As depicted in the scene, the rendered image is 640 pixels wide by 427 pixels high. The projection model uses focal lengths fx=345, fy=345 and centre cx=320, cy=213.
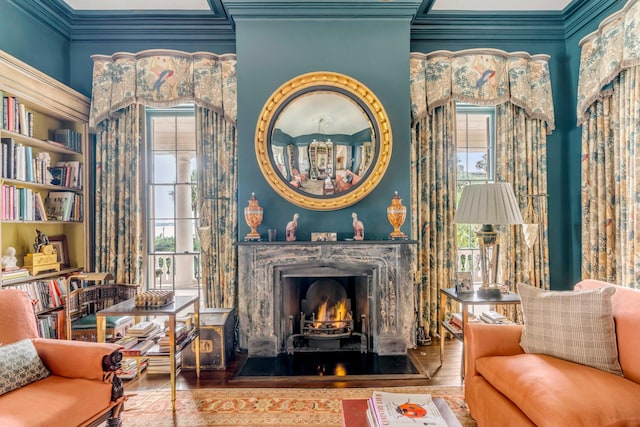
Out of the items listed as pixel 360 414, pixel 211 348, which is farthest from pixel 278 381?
pixel 360 414

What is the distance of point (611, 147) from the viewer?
129 inches

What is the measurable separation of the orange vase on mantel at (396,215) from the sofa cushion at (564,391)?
144 centimetres

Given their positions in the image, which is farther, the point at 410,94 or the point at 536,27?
the point at 536,27

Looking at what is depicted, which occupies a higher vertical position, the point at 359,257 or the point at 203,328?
the point at 359,257

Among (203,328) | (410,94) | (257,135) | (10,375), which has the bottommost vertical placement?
(203,328)

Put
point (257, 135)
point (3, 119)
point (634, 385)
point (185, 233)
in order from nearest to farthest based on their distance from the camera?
point (634, 385) → point (3, 119) → point (257, 135) → point (185, 233)

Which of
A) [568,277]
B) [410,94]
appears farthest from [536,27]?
[568,277]

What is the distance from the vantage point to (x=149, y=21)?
3.67 meters

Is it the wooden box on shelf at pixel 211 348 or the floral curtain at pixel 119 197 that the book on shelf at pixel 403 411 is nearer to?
the wooden box on shelf at pixel 211 348

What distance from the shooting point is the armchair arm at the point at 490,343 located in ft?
6.81

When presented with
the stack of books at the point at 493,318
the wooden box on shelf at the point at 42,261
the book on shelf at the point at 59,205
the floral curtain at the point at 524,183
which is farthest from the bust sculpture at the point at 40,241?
the floral curtain at the point at 524,183

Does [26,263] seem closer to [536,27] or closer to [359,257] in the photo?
[359,257]

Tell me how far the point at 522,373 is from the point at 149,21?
176 inches

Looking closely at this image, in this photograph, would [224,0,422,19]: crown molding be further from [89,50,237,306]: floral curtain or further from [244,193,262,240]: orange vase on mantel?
[244,193,262,240]: orange vase on mantel
